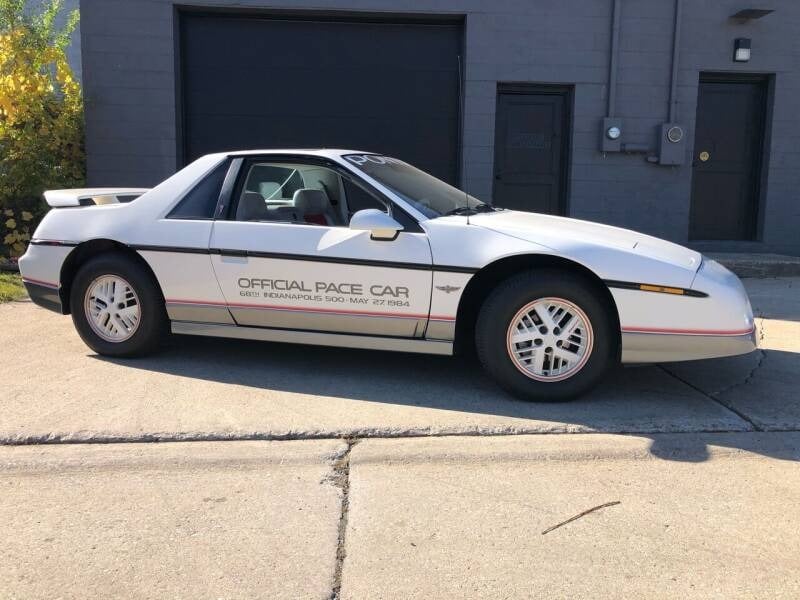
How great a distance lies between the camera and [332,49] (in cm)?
977

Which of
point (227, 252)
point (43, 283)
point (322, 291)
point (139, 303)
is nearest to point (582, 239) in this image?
point (322, 291)

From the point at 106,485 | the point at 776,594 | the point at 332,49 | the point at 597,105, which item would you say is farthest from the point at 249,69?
the point at 776,594

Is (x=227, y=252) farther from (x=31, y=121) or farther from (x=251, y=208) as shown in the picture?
(x=31, y=121)

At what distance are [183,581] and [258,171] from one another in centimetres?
314

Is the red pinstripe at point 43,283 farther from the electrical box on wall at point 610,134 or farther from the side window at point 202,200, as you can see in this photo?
the electrical box on wall at point 610,134

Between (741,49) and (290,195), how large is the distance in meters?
7.25

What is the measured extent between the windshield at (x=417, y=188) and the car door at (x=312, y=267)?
0.15m

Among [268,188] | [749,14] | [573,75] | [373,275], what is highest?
[749,14]

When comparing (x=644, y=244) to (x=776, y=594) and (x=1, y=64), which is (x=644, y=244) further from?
(x=1, y=64)

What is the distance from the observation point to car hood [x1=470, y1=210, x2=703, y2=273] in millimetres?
4293

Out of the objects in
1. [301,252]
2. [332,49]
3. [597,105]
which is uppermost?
[332,49]

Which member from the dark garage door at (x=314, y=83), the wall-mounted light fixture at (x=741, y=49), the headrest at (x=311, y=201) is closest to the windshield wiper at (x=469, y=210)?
the headrest at (x=311, y=201)

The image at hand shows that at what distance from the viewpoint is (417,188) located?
198 inches

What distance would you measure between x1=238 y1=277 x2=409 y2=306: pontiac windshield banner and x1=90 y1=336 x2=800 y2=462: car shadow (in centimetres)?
57
